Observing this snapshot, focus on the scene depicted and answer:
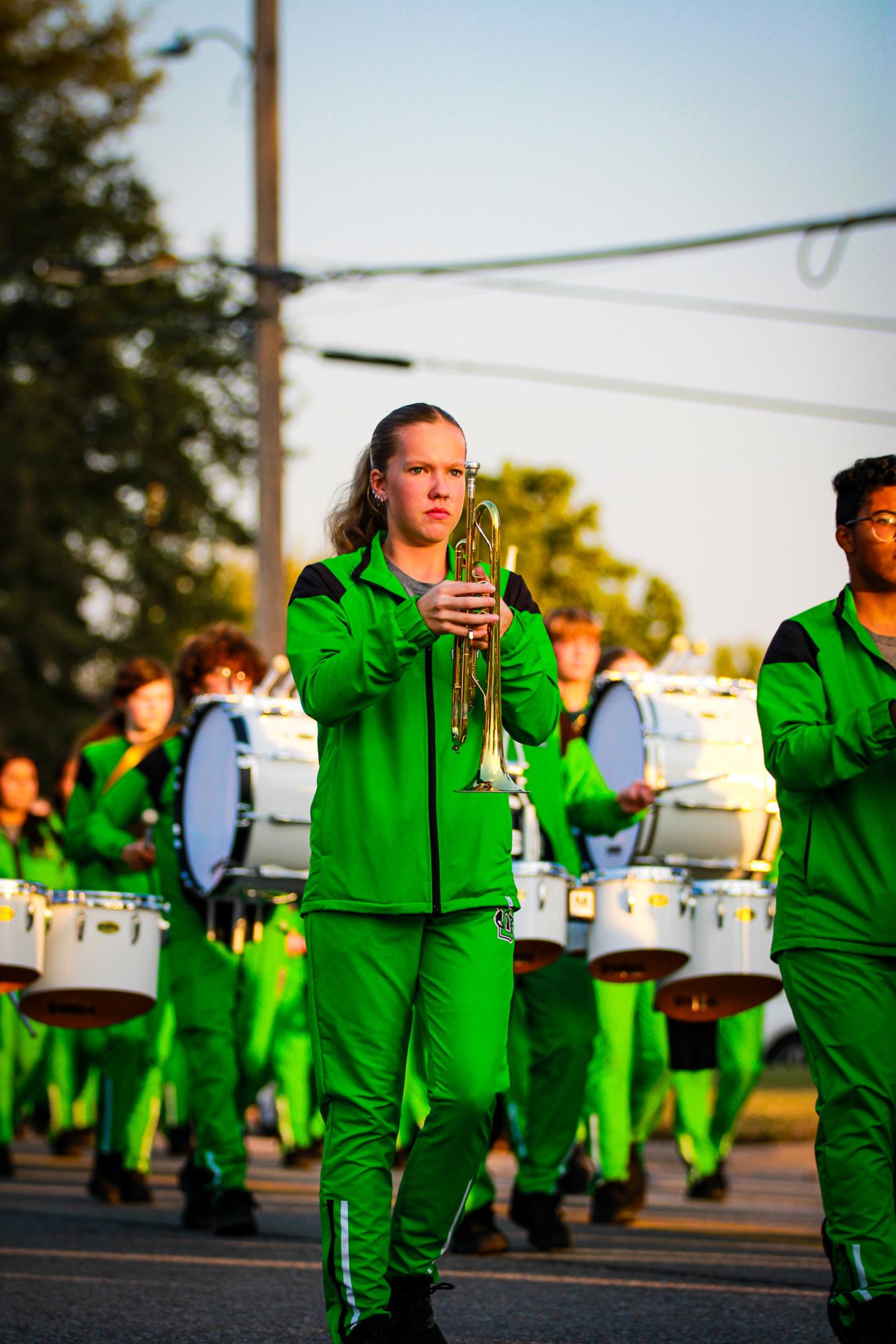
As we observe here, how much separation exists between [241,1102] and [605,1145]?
1.63 meters

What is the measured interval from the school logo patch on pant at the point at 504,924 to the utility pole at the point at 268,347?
37.8ft

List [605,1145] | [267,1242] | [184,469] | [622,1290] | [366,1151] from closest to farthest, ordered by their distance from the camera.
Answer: [366,1151]
[622,1290]
[267,1242]
[605,1145]
[184,469]

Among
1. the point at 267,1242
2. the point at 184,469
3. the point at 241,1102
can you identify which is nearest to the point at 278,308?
the point at 241,1102

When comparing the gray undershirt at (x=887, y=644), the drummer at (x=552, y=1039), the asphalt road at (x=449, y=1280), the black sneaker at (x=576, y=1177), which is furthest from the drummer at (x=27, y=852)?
the gray undershirt at (x=887, y=644)

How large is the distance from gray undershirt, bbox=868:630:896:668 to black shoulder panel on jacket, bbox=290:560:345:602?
137cm

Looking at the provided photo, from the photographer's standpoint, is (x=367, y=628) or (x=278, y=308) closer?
(x=367, y=628)

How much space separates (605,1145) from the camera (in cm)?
866

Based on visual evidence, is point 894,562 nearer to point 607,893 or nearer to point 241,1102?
point 607,893

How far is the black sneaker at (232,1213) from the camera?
7.94 metres

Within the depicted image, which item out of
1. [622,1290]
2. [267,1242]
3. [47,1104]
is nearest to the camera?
[622,1290]

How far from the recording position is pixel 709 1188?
10102 millimetres

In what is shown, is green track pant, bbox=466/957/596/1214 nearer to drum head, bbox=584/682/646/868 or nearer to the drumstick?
drum head, bbox=584/682/646/868

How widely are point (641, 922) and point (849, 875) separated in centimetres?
281

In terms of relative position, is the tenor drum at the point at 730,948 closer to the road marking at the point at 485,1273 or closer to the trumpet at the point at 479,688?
the road marking at the point at 485,1273
